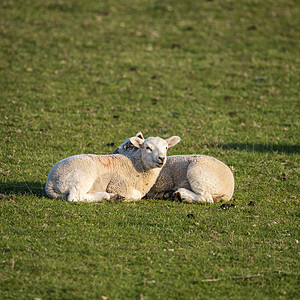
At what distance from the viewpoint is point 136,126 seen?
1697 cm

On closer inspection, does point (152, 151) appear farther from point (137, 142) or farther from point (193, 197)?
point (193, 197)

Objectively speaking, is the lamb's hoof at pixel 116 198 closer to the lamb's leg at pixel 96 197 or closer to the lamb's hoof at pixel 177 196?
the lamb's leg at pixel 96 197

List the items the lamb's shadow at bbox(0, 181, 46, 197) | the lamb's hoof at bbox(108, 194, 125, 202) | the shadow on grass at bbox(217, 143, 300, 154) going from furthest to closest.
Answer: the shadow on grass at bbox(217, 143, 300, 154), the lamb's shadow at bbox(0, 181, 46, 197), the lamb's hoof at bbox(108, 194, 125, 202)

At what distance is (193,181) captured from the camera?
400 inches

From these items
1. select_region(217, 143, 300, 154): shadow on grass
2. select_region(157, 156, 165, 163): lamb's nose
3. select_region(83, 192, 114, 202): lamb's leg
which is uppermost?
select_region(157, 156, 165, 163): lamb's nose

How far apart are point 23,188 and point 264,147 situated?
778cm

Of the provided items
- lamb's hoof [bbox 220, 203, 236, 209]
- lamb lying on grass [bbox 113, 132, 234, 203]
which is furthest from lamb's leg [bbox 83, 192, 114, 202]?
lamb's hoof [bbox 220, 203, 236, 209]

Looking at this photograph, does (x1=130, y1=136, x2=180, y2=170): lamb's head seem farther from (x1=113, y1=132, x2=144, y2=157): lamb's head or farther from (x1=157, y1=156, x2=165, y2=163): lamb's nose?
(x1=113, y1=132, x2=144, y2=157): lamb's head

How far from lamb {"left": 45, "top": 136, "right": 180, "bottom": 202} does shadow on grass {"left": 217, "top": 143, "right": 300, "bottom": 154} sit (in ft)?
15.8

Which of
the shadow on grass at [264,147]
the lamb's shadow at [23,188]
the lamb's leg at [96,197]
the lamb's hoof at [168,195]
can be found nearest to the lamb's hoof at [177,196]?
the lamb's hoof at [168,195]

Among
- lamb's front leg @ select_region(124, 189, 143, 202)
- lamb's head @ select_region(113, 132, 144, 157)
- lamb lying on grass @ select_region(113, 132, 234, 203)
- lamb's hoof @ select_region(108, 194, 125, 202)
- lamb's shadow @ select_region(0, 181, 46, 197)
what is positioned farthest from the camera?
lamb's head @ select_region(113, 132, 144, 157)

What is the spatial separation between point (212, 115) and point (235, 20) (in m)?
12.4

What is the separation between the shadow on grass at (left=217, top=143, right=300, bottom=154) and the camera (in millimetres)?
14875

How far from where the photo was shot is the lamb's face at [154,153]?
9859 mm
